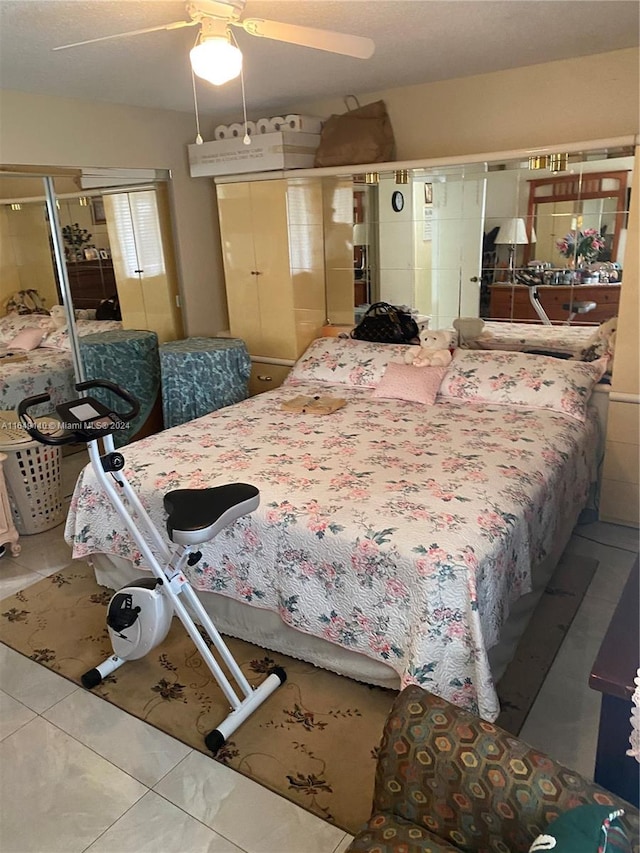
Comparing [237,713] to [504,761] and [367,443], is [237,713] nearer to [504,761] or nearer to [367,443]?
[504,761]

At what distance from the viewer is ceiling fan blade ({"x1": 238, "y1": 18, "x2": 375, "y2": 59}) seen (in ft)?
6.29

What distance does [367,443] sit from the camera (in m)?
2.78

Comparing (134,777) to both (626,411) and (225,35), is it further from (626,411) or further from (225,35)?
(626,411)

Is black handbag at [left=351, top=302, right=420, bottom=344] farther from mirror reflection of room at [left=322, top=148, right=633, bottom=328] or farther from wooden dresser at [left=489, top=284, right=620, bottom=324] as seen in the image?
wooden dresser at [left=489, top=284, right=620, bottom=324]

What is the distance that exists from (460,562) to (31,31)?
2.52 m

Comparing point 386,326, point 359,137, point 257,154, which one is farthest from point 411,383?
point 257,154

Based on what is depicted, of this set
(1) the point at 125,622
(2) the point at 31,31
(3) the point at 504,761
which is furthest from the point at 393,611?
(2) the point at 31,31

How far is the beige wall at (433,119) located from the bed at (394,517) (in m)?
1.26

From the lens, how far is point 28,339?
3.87 m

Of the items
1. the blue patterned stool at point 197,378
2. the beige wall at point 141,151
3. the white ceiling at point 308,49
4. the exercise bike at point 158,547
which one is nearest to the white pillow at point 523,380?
the white ceiling at point 308,49

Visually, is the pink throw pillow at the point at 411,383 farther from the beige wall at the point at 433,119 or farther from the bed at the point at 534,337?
the beige wall at the point at 433,119

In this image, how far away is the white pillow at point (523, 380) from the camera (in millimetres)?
3088

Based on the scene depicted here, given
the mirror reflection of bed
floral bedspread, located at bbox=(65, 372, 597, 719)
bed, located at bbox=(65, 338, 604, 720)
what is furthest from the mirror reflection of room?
the mirror reflection of bed

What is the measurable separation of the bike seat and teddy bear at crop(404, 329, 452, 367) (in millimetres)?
1817
